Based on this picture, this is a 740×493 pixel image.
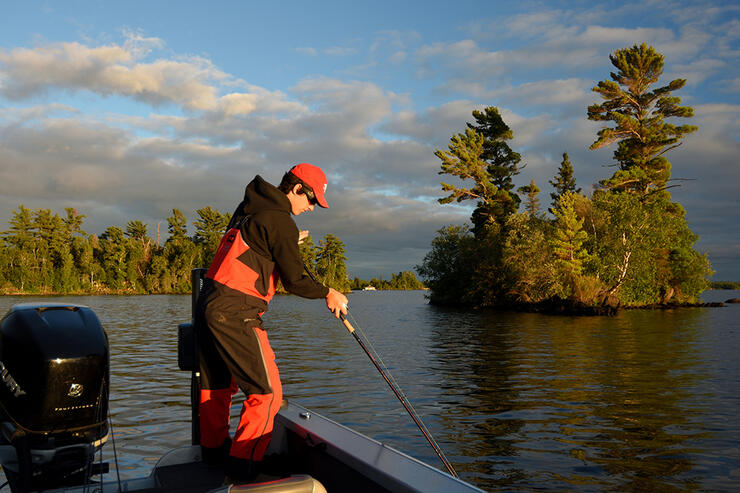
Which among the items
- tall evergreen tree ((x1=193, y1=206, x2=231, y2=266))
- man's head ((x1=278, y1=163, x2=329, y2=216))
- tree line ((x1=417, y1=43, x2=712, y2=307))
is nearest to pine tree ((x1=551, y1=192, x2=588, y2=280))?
tree line ((x1=417, y1=43, x2=712, y2=307))

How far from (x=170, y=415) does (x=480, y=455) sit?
4618 millimetres

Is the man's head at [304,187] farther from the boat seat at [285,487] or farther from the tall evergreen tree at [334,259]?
the tall evergreen tree at [334,259]

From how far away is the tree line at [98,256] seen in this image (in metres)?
72.7

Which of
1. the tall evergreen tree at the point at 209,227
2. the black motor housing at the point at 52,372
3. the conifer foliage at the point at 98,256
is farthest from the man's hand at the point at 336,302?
the tall evergreen tree at the point at 209,227

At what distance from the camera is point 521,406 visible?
912cm

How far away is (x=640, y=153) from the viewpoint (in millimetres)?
47000

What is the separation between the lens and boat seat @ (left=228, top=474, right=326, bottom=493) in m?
2.28

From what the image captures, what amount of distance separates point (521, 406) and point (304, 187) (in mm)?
7172

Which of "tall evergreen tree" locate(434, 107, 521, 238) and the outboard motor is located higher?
"tall evergreen tree" locate(434, 107, 521, 238)

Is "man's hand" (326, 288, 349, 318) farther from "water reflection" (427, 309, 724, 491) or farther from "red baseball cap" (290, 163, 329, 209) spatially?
"water reflection" (427, 309, 724, 491)

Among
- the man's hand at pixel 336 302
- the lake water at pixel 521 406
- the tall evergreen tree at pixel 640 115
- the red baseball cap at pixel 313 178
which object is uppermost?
the tall evergreen tree at pixel 640 115

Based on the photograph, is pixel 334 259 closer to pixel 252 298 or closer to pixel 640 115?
pixel 640 115

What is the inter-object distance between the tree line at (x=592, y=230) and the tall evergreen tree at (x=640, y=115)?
0.27 ft

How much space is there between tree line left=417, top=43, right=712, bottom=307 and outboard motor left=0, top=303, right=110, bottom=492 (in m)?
37.2
